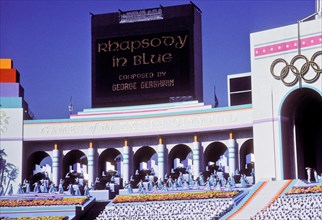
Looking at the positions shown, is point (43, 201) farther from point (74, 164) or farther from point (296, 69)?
point (296, 69)

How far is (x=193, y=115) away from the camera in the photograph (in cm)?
6450

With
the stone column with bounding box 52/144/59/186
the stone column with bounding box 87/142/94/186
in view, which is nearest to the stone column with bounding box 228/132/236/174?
the stone column with bounding box 87/142/94/186

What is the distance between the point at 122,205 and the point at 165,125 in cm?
1123

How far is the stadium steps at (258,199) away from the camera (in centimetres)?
4928

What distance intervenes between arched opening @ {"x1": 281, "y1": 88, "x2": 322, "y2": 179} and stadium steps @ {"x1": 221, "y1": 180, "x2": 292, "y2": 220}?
2.91 meters

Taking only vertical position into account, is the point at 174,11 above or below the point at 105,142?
above

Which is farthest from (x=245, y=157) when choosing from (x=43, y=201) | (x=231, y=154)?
(x=43, y=201)

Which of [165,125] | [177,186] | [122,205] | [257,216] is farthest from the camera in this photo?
[165,125]

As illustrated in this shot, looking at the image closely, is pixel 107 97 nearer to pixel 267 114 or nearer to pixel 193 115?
pixel 193 115

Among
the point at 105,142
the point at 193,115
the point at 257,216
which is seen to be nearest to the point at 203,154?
the point at 193,115

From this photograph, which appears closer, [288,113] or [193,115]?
[288,113]

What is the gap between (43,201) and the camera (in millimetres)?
57531

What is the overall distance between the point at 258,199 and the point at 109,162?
74.6ft

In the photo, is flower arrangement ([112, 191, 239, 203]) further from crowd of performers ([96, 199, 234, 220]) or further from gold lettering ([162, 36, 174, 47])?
gold lettering ([162, 36, 174, 47])
